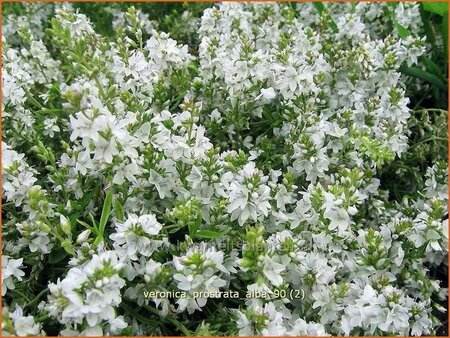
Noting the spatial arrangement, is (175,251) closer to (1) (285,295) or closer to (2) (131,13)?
(1) (285,295)

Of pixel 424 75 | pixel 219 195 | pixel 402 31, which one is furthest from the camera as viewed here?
pixel 424 75

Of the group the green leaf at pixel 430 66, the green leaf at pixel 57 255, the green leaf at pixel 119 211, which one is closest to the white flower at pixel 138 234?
the green leaf at pixel 119 211

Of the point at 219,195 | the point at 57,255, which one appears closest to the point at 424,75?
the point at 219,195

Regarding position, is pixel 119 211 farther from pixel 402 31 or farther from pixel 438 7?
pixel 438 7

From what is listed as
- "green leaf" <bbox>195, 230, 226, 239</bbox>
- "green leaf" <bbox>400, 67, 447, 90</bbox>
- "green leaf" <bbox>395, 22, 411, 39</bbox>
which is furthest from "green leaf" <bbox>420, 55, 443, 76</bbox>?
"green leaf" <bbox>195, 230, 226, 239</bbox>

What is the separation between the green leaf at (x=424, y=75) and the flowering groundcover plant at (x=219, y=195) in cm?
28

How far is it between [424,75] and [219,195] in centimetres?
188

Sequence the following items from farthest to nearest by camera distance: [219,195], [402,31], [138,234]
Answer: [402,31], [219,195], [138,234]

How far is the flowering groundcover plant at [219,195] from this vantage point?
85.3 inches

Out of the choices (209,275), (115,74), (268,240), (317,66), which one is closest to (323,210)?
(268,240)

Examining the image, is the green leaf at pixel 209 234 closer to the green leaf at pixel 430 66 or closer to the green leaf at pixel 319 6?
the green leaf at pixel 430 66

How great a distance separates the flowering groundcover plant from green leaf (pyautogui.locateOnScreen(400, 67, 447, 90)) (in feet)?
0.93

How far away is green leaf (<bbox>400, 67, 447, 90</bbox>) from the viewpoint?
3.63 meters

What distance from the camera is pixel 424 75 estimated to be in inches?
144
